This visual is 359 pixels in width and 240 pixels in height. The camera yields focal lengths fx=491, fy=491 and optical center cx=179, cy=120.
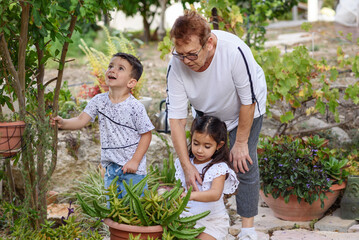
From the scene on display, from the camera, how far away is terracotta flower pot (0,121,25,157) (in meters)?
2.50

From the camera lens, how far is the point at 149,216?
2.26 metres

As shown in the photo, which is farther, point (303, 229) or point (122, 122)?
point (303, 229)

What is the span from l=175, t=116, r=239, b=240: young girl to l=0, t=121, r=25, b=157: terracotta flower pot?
903mm

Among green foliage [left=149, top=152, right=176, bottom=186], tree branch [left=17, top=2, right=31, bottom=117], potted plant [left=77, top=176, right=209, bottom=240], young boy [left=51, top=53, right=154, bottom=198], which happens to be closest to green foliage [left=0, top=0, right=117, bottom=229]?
tree branch [left=17, top=2, right=31, bottom=117]

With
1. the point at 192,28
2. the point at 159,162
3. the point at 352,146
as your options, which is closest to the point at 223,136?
the point at 192,28

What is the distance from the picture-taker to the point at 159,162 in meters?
4.46

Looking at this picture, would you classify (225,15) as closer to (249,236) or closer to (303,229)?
(303,229)

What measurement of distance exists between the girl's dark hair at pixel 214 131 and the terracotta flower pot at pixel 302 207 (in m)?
1.05

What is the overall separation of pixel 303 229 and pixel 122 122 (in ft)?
5.17

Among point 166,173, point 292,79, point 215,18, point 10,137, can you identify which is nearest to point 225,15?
point 215,18

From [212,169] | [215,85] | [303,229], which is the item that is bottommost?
[303,229]

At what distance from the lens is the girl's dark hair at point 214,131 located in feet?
8.90

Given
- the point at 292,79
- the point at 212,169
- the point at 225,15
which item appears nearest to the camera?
the point at 212,169

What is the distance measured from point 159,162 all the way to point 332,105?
5.23 ft
